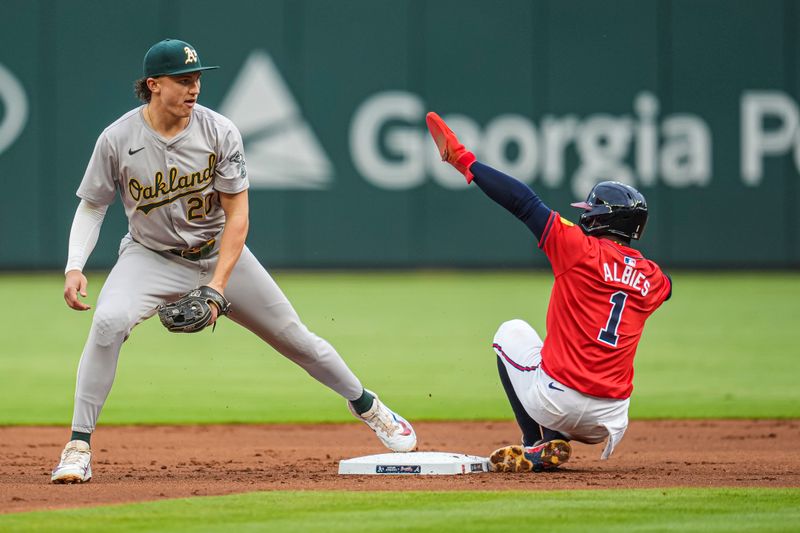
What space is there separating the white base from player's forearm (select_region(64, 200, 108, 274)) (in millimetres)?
1442

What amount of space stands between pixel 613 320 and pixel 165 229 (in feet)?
6.45

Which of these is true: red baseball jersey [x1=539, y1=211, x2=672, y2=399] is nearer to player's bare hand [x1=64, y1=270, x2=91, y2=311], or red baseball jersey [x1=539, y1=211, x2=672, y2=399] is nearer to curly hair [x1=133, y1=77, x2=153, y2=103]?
curly hair [x1=133, y1=77, x2=153, y2=103]

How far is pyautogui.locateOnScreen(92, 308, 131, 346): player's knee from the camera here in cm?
530

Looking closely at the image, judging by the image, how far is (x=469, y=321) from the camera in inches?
502

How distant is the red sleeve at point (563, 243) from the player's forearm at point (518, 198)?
0.03 metres

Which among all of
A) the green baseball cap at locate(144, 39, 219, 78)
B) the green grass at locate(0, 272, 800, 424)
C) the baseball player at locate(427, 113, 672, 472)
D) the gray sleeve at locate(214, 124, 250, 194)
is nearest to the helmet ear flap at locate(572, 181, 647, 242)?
the baseball player at locate(427, 113, 672, 472)

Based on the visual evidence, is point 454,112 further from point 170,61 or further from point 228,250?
point 170,61

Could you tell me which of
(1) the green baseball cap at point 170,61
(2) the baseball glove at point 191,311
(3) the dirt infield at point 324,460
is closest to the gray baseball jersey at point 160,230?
(2) the baseball glove at point 191,311

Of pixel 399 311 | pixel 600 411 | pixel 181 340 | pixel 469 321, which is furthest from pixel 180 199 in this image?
pixel 399 311

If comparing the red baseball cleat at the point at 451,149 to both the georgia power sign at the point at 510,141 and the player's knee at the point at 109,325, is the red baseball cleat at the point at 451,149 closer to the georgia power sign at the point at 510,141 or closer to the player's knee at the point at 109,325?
the player's knee at the point at 109,325

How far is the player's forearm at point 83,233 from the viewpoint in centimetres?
555

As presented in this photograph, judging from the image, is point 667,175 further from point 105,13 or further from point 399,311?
point 105,13

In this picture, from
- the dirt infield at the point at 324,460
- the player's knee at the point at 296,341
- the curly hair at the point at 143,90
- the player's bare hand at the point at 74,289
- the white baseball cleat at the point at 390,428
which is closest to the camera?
the dirt infield at the point at 324,460

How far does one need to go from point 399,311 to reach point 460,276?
409 cm
